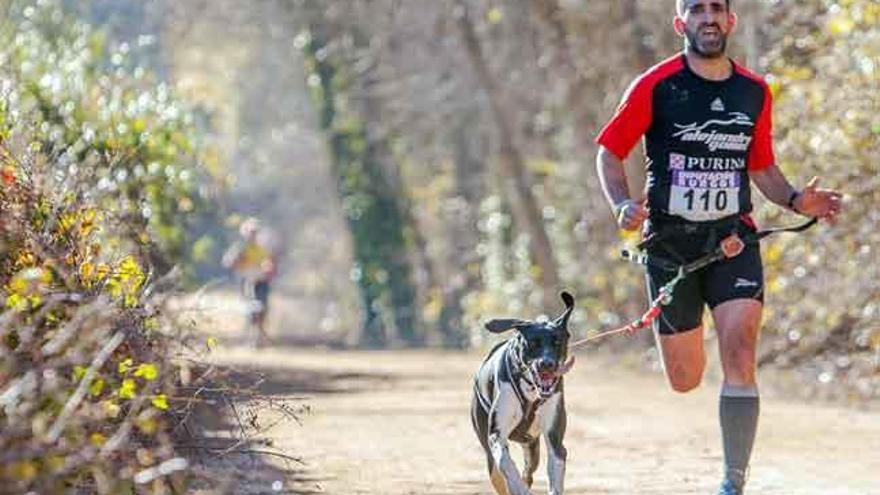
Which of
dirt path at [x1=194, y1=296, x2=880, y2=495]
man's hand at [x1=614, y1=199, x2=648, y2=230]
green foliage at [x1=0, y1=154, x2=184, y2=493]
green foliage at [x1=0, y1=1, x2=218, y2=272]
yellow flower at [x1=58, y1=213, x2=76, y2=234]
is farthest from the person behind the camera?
green foliage at [x1=0, y1=1, x2=218, y2=272]

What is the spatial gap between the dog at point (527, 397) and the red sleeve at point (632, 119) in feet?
2.34

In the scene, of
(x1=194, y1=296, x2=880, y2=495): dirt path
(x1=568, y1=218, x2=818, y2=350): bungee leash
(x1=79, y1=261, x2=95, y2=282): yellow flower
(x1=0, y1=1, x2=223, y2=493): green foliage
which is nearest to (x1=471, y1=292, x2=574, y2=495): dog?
(x1=568, y1=218, x2=818, y2=350): bungee leash

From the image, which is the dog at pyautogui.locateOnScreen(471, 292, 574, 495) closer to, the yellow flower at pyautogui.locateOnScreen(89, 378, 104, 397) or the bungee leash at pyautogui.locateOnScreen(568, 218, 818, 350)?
the bungee leash at pyautogui.locateOnScreen(568, 218, 818, 350)

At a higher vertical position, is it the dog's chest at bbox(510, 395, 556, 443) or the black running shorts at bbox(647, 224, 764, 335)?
the black running shorts at bbox(647, 224, 764, 335)

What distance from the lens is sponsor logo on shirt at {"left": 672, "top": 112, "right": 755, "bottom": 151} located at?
30.4 feet

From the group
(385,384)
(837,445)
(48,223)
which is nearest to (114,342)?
(48,223)

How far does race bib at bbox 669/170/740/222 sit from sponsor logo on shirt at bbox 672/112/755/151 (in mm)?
118

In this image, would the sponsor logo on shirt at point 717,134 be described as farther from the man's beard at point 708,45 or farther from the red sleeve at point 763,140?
the man's beard at point 708,45

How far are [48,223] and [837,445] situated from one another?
611 centimetres

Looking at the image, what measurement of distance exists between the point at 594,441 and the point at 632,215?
17.9ft

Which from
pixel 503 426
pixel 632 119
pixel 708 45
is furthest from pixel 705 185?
pixel 503 426

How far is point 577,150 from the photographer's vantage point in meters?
29.4

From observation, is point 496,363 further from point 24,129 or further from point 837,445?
point 837,445

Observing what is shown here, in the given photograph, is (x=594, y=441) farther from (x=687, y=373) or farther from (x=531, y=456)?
(x=687, y=373)
